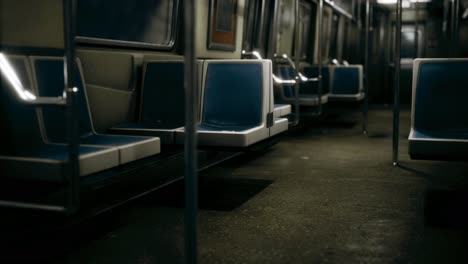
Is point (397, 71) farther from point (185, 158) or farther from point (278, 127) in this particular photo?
point (185, 158)

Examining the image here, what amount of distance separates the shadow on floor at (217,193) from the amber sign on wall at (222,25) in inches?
66.1

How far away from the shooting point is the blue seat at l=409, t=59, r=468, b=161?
3.88 metres

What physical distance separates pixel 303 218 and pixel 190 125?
5.67ft

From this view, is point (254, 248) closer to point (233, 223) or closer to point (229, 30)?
point (233, 223)

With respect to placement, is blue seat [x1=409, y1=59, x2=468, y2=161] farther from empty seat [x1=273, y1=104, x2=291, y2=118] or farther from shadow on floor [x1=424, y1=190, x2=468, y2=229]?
empty seat [x1=273, y1=104, x2=291, y2=118]

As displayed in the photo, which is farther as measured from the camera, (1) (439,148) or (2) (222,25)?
(2) (222,25)

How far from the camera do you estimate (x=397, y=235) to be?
2.95 metres

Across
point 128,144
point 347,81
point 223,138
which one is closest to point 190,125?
point 128,144

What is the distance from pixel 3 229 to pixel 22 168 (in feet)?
1.90

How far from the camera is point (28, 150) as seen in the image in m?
3.00

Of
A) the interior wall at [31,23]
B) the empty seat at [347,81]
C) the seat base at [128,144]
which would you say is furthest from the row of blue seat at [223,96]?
the empty seat at [347,81]

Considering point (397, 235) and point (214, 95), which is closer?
point (397, 235)

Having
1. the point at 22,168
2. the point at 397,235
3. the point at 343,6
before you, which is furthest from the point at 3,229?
the point at 343,6

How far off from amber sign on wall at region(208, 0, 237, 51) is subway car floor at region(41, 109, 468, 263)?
4.24ft
